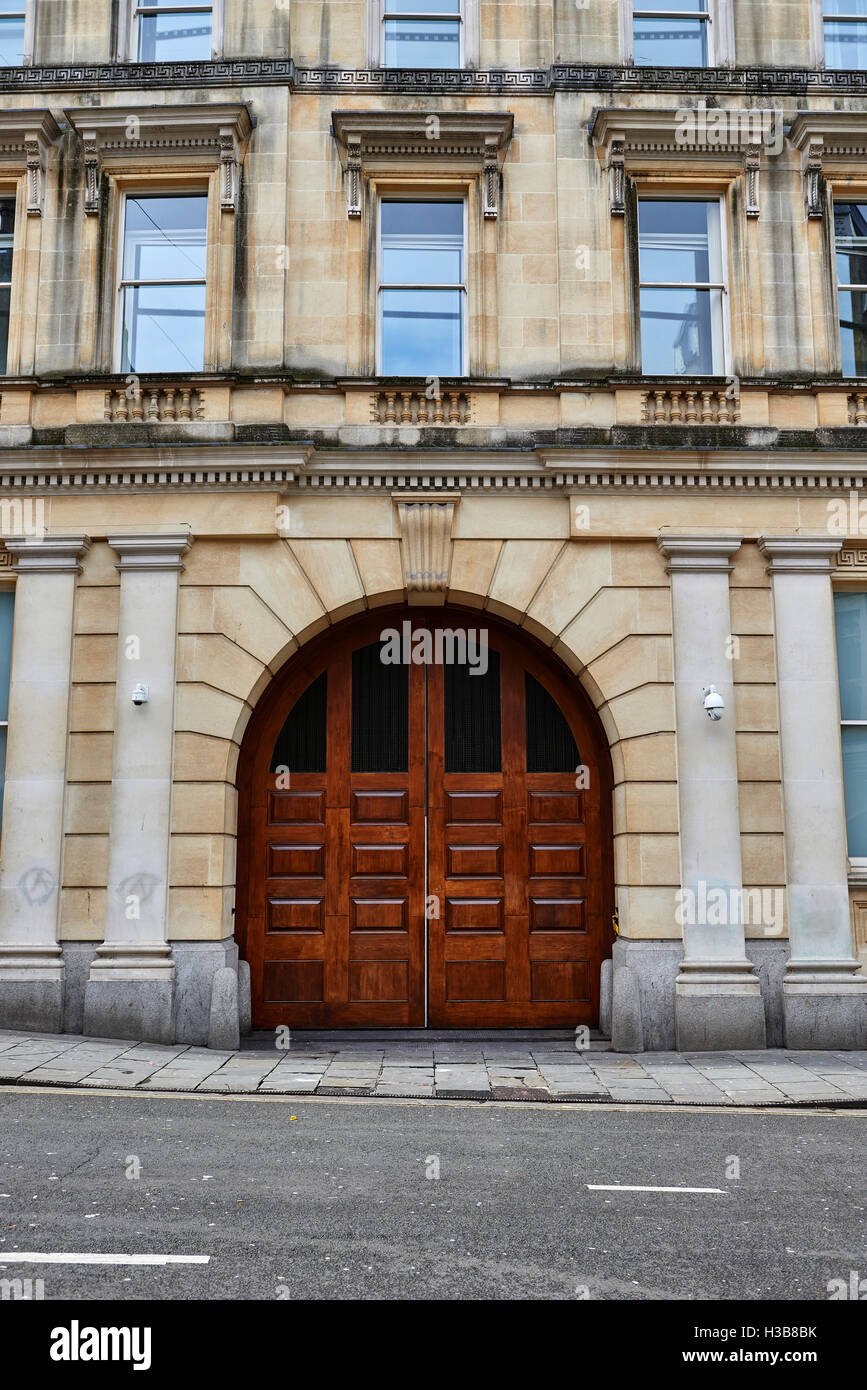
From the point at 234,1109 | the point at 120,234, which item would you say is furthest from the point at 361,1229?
the point at 120,234

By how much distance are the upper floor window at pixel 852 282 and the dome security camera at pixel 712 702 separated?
455 cm

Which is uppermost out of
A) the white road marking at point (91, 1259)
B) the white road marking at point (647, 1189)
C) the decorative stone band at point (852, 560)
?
the decorative stone band at point (852, 560)

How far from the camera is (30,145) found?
520 inches

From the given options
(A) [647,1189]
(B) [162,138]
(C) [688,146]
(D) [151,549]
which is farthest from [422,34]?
(A) [647,1189]

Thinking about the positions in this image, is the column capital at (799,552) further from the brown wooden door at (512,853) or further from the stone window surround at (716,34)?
the stone window surround at (716,34)

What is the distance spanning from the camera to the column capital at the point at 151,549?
12.5 m

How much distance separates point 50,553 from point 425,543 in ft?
14.6

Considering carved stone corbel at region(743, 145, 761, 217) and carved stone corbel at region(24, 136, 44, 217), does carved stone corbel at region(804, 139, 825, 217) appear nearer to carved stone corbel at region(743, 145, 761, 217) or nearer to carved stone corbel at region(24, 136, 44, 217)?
carved stone corbel at region(743, 145, 761, 217)

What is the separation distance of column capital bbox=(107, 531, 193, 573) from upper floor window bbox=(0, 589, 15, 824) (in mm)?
1632

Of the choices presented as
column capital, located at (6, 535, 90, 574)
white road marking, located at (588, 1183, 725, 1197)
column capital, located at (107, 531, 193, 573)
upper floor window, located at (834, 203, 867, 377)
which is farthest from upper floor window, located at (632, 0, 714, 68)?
white road marking, located at (588, 1183, 725, 1197)

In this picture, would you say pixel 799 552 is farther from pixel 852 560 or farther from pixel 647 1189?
pixel 647 1189

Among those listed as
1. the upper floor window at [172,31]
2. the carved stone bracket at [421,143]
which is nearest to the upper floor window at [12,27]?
the upper floor window at [172,31]

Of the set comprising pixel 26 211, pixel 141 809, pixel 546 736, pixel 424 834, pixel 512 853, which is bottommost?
pixel 512 853
